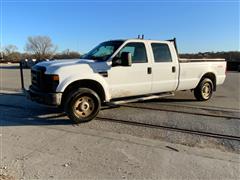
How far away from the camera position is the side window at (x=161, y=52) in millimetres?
7785

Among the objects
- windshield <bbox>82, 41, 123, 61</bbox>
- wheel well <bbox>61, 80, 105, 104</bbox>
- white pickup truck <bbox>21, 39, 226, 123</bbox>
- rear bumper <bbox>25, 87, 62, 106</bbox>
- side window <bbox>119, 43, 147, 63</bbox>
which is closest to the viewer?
rear bumper <bbox>25, 87, 62, 106</bbox>

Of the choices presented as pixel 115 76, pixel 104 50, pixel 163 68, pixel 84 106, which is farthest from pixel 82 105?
pixel 163 68

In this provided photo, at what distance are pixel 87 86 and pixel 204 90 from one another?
4529mm

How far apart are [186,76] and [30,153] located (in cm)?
565

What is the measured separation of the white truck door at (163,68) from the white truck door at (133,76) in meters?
0.26

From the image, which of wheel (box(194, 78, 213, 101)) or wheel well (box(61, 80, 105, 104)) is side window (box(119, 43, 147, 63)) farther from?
wheel (box(194, 78, 213, 101))

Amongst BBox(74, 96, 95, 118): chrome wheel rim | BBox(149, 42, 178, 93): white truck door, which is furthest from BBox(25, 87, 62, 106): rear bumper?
BBox(149, 42, 178, 93): white truck door

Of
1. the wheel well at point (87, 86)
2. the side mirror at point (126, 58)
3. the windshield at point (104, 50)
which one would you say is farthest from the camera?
the windshield at point (104, 50)

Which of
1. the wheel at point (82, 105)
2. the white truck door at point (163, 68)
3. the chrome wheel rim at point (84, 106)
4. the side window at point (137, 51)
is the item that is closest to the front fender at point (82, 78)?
the wheel at point (82, 105)

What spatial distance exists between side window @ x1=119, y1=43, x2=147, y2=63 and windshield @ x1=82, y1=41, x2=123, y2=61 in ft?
0.87

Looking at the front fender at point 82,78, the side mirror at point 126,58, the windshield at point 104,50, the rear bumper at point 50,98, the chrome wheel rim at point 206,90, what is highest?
the windshield at point 104,50

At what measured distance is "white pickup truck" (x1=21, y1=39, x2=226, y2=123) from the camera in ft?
20.3

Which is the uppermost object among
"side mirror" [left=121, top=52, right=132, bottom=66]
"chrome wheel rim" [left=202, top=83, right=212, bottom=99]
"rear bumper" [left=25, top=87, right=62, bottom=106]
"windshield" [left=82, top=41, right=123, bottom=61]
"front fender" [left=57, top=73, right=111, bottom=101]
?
"windshield" [left=82, top=41, right=123, bottom=61]

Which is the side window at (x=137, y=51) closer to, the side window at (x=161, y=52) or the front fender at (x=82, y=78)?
the side window at (x=161, y=52)
